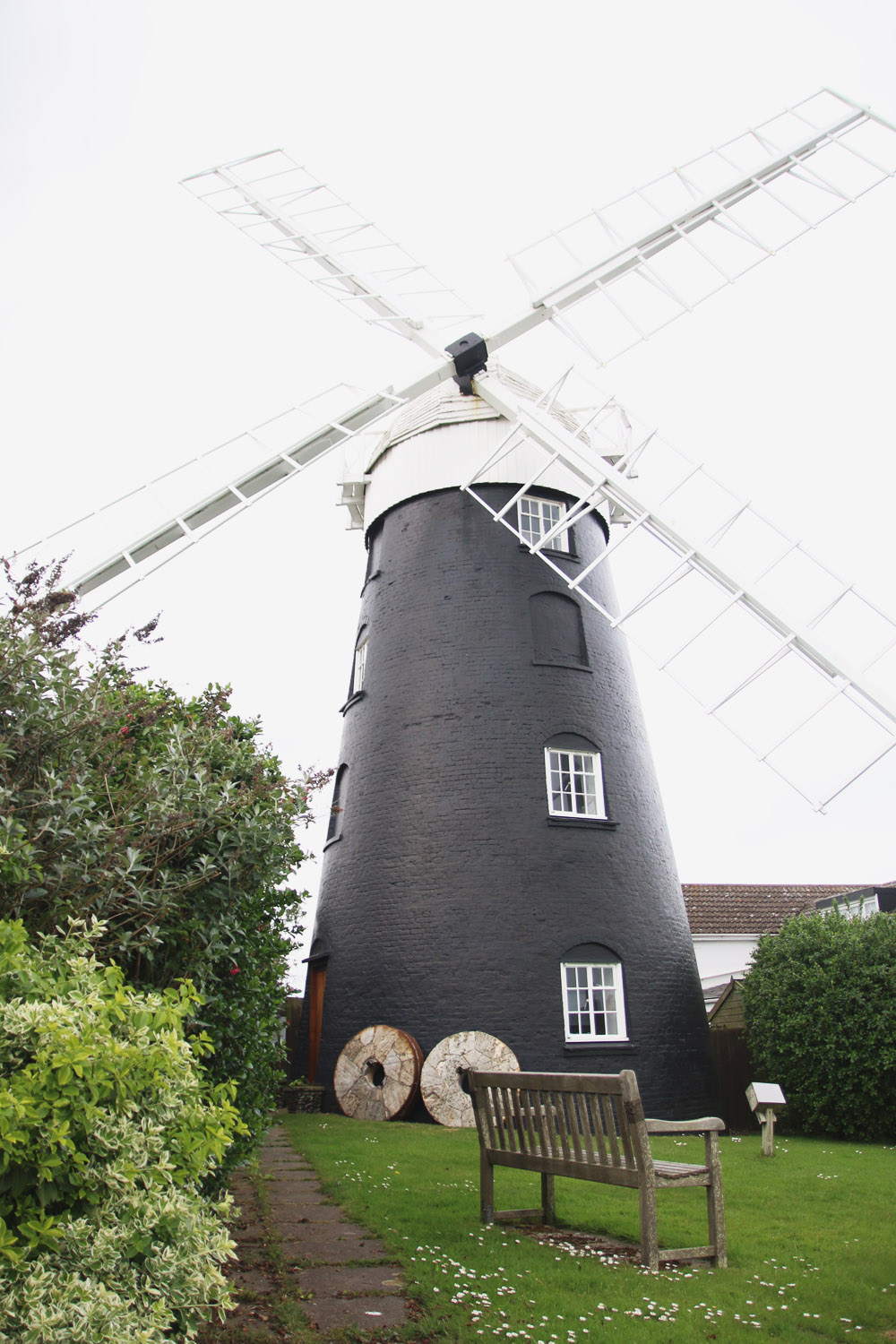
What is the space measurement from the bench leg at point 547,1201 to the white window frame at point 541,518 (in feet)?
34.3

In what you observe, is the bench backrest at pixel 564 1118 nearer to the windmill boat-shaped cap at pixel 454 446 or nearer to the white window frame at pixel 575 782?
the white window frame at pixel 575 782

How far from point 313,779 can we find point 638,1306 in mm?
3211

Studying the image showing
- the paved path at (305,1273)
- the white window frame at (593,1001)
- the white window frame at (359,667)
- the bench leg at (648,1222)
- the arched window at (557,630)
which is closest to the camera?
the paved path at (305,1273)

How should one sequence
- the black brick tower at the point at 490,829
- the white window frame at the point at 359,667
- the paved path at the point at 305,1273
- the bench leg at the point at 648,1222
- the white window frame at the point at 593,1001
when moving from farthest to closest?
the white window frame at the point at 359,667
the black brick tower at the point at 490,829
the white window frame at the point at 593,1001
the bench leg at the point at 648,1222
the paved path at the point at 305,1273

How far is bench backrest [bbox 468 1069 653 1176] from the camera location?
576 cm

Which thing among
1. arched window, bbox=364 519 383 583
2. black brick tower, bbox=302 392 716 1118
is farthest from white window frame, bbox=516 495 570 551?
arched window, bbox=364 519 383 583

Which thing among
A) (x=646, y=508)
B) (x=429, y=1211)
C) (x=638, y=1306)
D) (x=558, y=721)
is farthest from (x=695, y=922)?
(x=638, y=1306)

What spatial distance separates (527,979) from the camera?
1277 centimetres

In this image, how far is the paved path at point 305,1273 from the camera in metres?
4.55

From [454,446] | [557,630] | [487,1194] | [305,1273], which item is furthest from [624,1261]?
[454,446]

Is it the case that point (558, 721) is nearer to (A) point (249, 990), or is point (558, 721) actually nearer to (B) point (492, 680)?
(B) point (492, 680)

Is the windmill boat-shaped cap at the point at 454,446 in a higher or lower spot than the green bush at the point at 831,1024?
higher

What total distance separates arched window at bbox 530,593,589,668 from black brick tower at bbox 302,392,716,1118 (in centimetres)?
3

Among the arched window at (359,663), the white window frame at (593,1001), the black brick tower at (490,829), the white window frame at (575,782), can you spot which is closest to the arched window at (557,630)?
the black brick tower at (490,829)
